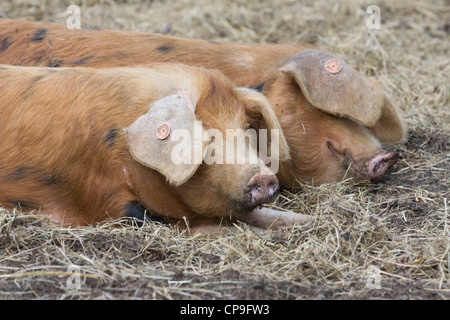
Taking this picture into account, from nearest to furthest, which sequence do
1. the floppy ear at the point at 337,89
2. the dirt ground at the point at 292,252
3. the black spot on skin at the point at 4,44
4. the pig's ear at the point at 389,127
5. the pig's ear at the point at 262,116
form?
the dirt ground at the point at 292,252
the pig's ear at the point at 262,116
the floppy ear at the point at 337,89
the pig's ear at the point at 389,127
the black spot on skin at the point at 4,44

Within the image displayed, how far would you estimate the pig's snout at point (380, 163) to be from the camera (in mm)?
5547

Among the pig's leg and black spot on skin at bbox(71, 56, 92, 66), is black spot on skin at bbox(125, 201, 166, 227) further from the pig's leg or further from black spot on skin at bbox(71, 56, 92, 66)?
black spot on skin at bbox(71, 56, 92, 66)

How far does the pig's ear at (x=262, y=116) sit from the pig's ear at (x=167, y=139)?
56cm

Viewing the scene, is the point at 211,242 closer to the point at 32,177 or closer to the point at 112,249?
the point at 112,249

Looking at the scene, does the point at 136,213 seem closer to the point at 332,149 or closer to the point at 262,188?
the point at 262,188

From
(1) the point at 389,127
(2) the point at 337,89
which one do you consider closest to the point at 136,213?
(2) the point at 337,89

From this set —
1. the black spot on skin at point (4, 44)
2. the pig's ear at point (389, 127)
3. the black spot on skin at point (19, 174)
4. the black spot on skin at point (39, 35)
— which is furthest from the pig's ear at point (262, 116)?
the black spot on skin at point (4, 44)

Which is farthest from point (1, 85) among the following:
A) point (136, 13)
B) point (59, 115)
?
point (136, 13)

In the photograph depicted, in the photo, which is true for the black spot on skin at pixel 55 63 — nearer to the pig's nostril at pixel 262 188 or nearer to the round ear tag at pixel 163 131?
the round ear tag at pixel 163 131

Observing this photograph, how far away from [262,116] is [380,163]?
1.03 m

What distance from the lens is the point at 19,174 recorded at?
16.2 ft

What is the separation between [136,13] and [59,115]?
453 cm

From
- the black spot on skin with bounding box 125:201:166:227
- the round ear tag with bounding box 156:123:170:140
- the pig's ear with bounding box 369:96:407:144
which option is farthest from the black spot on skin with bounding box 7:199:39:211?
the pig's ear with bounding box 369:96:407:144

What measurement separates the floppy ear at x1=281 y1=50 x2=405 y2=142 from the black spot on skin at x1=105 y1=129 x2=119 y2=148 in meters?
1.50
